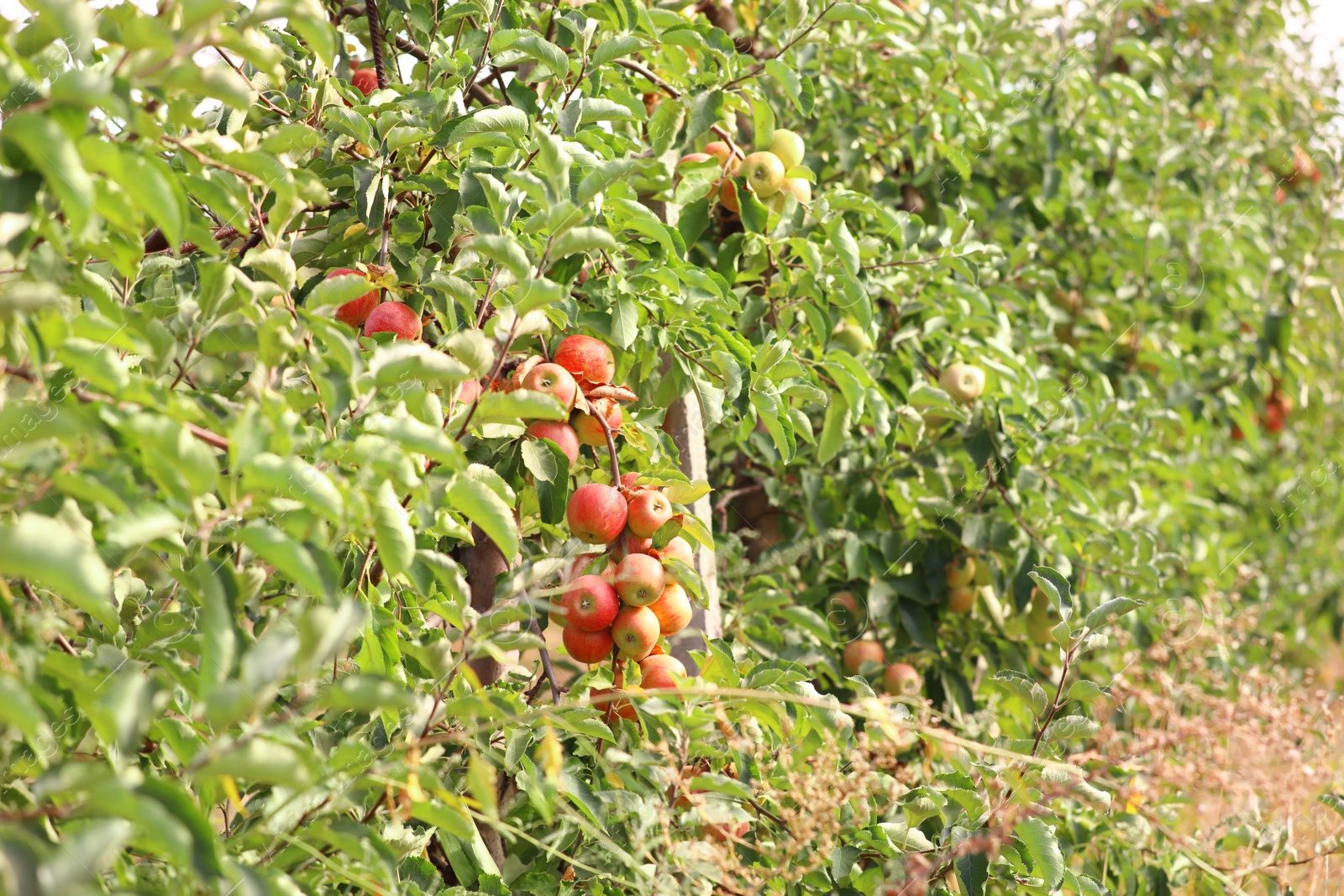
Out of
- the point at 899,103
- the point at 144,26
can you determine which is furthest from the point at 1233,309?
the point at 144,26

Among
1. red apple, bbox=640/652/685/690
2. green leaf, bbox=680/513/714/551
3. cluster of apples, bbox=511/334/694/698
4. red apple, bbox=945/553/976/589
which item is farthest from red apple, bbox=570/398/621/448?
red apple, bbox=945/553/976/589

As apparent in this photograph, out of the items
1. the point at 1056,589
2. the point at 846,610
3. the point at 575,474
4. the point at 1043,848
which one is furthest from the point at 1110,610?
the point at 846,610

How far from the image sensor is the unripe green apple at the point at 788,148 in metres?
1.66

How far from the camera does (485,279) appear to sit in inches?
48.1

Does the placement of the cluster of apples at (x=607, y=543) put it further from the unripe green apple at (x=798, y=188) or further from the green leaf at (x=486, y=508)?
the unripe green apple at (x=798, y=188)

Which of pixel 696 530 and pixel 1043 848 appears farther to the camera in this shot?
pixel 696 530

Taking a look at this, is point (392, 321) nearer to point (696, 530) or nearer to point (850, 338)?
point (696, 530)

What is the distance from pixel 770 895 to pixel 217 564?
1.99 feet

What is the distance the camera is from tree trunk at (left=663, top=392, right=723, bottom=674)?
148cm

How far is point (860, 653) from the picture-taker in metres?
1.97

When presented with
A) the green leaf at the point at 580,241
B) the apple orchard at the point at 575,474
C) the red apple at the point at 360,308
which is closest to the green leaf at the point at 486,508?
the apple orchard at the point at 575,474

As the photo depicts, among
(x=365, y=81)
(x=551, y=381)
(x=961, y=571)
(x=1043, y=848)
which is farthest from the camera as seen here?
(x=961, y=571)

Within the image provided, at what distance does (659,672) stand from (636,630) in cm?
7

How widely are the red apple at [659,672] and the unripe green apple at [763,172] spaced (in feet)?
2.35
